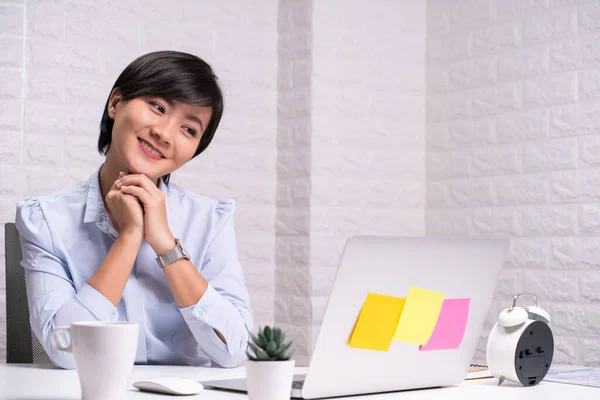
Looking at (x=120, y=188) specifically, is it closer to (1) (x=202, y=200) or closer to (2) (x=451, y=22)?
(1) (x=202, y=200)

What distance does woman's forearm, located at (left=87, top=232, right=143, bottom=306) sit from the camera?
1678 millimetres

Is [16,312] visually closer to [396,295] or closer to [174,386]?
[174,386]

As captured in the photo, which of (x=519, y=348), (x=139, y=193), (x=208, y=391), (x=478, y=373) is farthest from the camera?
(x=139, y=193)

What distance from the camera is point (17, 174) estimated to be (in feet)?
10.3

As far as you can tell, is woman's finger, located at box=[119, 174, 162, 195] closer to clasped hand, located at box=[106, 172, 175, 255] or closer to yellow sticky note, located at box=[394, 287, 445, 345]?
clasped hand, located at box=[106, 172, 175, 255]

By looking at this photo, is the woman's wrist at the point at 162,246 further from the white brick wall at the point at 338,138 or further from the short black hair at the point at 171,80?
the white brick wall at the point at 338,138

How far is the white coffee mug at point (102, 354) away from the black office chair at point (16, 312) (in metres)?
0.86

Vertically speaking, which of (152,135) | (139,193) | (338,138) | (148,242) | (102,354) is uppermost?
(338,138)

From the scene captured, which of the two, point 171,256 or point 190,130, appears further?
point 190,130

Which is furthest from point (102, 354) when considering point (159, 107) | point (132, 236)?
point (159, 107)

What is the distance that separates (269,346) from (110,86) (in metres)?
2.43

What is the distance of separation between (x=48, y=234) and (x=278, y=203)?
186cm

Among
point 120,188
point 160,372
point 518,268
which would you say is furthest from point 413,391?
point 518,268

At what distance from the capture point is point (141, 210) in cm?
179
